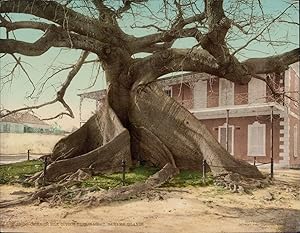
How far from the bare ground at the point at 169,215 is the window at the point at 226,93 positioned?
534 inches

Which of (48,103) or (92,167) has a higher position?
(48,103)

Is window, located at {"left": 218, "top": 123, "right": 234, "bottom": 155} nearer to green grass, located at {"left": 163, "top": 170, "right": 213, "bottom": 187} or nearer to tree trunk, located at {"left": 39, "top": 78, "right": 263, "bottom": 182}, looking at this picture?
tree trunk, located at {"left": 39, "top": 78, "right": 263, "bottom": 182}

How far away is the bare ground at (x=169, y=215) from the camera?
17.7 ft

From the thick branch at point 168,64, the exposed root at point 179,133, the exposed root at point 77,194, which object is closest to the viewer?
the exposed root at point 77,194

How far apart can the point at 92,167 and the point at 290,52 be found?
16.9ft

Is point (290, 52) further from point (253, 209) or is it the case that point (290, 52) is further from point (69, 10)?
point (69, 10)

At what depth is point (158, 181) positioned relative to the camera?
29.0 feet

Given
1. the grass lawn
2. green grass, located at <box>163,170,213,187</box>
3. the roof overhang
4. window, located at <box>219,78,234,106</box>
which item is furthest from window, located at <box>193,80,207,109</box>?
the grass lawn

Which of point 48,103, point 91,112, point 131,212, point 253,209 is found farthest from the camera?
point 91,112

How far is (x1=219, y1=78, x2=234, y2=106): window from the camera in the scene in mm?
21814

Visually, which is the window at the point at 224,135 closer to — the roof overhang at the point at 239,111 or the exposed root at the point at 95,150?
the roof overhang at the point at 239,111

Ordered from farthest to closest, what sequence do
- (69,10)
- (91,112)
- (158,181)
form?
(91,112) → (158,181) → (69,10)

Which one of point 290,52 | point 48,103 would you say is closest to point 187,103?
point 48,103

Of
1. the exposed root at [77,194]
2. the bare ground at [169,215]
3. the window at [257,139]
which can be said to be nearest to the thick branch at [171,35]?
the exposed root at [77,194]
